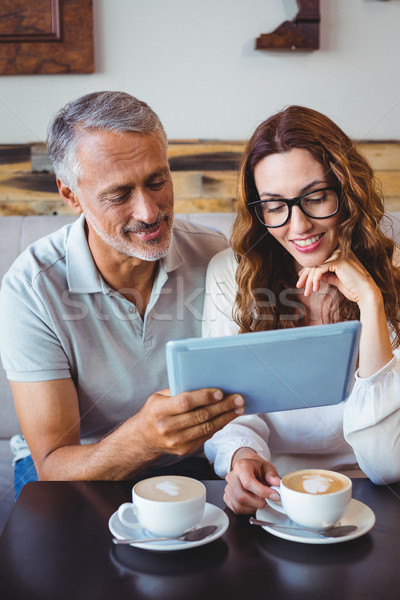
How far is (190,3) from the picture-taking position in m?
2.11

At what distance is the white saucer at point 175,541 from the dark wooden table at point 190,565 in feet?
0.04

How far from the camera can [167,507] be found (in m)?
0.77

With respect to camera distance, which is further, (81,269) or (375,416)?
(81,269)

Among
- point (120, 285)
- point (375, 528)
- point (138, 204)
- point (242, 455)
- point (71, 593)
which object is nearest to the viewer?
point (71, 593)

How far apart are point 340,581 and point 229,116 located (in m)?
1.77

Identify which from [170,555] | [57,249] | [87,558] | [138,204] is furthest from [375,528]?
[57,249]

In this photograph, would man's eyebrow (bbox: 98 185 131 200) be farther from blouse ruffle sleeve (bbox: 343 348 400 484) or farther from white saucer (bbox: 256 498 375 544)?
white saucer (bbox: 256 498 375 544)

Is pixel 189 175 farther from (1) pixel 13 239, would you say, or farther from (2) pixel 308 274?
(2) pixel 308 274

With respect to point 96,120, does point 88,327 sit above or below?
below

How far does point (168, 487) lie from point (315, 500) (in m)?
0.20

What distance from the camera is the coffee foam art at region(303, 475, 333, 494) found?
811 millimetres

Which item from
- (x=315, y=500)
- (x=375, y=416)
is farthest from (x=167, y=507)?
A: (x=375, y=416)

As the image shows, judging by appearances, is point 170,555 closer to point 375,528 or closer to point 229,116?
point 375,528

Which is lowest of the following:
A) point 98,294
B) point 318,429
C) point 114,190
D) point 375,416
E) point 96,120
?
point 318,429
